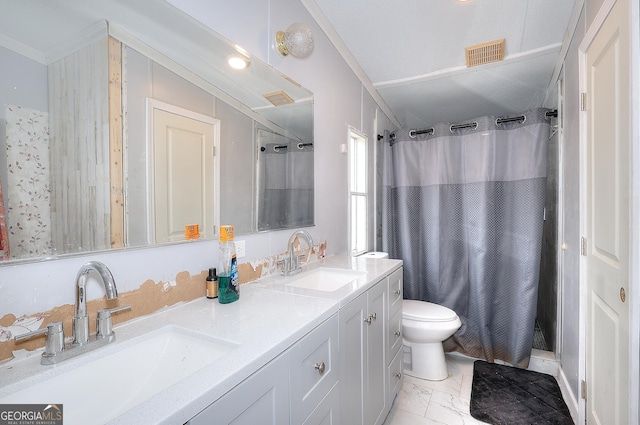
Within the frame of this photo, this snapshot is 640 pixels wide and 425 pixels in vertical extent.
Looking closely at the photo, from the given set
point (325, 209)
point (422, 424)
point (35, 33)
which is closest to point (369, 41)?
point (325, 209)

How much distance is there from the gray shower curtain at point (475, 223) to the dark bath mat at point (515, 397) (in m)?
0.14

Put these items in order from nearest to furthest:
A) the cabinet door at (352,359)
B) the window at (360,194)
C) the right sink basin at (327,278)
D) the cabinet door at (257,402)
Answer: the cabinet door at (257,402) < the cabinet door at (352,359) < the right sink basin at (327,278) < the window at (360,194)

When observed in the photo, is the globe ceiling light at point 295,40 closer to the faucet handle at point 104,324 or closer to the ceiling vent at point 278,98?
the ceiling vent at point 278,98

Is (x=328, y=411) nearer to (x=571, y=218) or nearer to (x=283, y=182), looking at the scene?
(x=283, y=182)

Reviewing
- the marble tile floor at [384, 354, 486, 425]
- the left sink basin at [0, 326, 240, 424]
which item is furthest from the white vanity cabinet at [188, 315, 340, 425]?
the marble tile floor at [384, 354, 486, 425]

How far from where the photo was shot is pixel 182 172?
102 centimetres

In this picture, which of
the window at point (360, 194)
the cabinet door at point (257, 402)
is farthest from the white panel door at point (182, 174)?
the window at point (360, 194)

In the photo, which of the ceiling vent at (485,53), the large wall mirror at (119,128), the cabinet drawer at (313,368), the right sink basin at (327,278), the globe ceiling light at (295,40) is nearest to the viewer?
the large wall mirror at (119,128)

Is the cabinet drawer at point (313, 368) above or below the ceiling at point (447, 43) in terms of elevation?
below

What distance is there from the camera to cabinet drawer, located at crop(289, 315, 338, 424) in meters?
0.79

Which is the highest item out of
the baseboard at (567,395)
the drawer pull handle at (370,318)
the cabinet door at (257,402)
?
the cabinet door at (257,402)

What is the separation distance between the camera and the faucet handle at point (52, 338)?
25.2 inches

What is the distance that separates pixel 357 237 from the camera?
246 cm

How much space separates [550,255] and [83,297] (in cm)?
295
